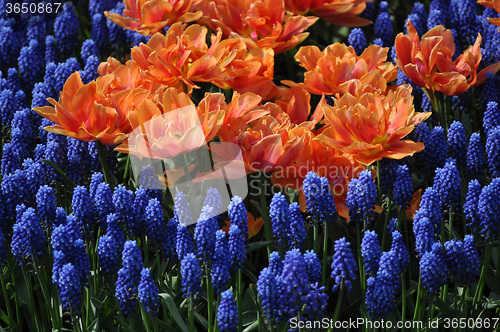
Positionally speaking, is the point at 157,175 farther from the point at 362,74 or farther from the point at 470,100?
the point at 470,100

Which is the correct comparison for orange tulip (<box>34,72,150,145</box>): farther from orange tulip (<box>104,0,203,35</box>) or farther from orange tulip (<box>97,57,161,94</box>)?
orange tulip (<box>104,0,203,35</box>)

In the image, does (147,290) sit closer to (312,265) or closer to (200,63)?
(312,265)

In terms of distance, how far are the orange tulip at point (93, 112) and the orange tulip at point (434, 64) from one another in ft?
3.12

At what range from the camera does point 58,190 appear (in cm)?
237

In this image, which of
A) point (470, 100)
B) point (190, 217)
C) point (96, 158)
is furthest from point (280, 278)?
point (470, 100)

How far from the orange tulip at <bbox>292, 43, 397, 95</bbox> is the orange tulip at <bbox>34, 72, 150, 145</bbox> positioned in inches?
23.6

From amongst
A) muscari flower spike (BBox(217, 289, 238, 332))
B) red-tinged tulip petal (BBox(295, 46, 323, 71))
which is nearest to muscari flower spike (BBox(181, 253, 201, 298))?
muscari flower spike (BBox(217, 289, 238, 332))

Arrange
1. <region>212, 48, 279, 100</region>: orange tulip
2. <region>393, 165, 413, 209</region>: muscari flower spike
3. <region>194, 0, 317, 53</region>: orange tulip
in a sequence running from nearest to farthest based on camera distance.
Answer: <region>393, 165, 413, 209</region>: muscari flower spike < <region>212, 48, 279, 100</region>: orange tulip < <region>194, 0, 317, 53</region>: orange tulip

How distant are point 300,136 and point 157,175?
45 centimetres

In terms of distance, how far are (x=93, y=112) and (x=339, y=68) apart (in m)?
0.86

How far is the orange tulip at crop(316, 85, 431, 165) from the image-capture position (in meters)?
2.06

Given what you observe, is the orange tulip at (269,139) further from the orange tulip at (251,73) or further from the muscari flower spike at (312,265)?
the muscari flower spike at (312,265)

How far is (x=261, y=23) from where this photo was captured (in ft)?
8.86

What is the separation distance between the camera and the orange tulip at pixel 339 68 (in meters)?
2.39
